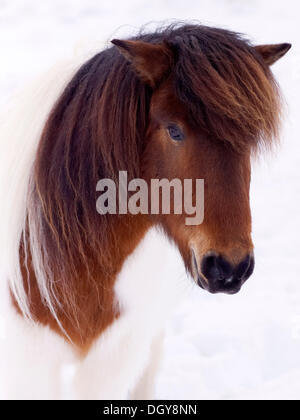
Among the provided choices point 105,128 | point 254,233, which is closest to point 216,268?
point 105,128

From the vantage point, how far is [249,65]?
3.96 feet

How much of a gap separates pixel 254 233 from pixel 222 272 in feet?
6.18

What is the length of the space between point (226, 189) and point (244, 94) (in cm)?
22

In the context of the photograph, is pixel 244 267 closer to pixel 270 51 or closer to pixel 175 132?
pixel 175 132

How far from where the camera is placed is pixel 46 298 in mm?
1392

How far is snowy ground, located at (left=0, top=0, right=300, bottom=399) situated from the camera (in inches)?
82.0

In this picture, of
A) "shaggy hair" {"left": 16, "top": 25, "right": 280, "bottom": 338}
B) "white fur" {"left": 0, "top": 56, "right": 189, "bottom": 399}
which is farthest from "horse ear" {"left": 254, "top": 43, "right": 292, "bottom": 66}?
"white fur" {"left": 0, "top": 56, "right": 189, "bottom": 399}

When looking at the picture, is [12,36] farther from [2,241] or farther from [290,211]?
[2,241]

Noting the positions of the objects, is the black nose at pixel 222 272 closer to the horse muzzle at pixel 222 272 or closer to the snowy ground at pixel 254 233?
the horse muzzle at pixel 222 272

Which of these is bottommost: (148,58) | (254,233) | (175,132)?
(254,233)

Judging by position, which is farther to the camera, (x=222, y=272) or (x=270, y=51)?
(x=270, y=51)

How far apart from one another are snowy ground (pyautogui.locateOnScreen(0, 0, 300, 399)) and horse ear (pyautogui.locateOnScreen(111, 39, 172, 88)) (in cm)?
36

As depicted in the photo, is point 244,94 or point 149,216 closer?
point 244,94
